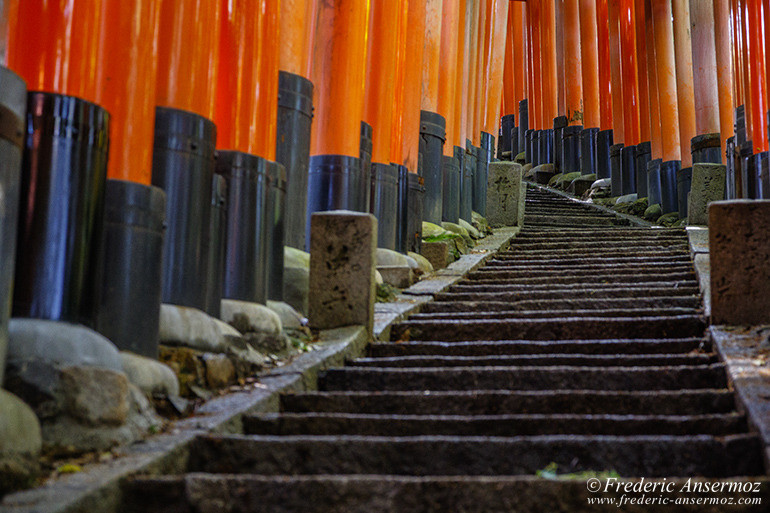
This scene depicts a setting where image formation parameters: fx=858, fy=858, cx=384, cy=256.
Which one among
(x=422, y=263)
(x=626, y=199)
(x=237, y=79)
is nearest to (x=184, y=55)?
(x=237, y=79)

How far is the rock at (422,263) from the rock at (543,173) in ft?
52.4

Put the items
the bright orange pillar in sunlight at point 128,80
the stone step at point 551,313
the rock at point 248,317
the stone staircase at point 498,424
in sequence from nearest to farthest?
the stone staircase at point 498,424
the bright orange pillar in sunlight at point 128,80
the rock at point 248,317
the stone step at point 551,313

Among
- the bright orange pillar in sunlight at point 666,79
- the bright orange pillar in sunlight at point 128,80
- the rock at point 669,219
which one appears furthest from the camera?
the bright orange pillar in sunlight at point 666,79

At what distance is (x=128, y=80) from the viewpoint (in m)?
4.55

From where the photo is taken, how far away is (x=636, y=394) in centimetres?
431

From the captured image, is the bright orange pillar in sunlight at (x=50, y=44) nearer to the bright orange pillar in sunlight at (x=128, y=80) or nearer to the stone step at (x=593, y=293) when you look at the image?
the bright orange pillar in sunlight at (x=128, y=80)

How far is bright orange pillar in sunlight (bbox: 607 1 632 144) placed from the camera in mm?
20609

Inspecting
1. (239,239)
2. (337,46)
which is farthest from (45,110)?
(337,46)

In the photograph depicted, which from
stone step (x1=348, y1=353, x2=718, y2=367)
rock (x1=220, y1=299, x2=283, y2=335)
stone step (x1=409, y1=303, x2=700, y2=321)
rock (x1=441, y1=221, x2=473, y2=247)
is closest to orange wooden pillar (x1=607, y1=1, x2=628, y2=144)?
rock (x1=441, y1=221, x2=473, y2=247)

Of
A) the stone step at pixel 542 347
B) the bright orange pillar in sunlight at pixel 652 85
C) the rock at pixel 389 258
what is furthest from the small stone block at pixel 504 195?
the stone step at pixel 542 347

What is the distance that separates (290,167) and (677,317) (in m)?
3.49

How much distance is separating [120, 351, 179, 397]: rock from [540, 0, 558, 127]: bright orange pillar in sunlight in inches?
905

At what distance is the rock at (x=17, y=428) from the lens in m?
2.89

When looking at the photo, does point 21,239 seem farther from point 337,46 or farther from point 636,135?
point 636,135
